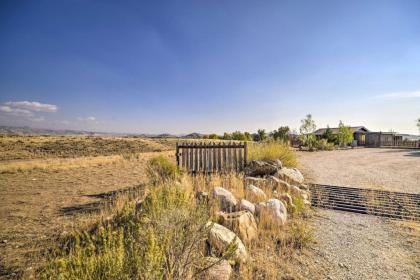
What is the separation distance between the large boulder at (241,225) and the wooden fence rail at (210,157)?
404 cm

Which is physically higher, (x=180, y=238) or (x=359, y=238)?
(x=180, y=238)

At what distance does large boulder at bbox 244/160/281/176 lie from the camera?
7258 mm

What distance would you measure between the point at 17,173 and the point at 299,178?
14.7 m

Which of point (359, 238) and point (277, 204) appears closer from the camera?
point (359, 238)

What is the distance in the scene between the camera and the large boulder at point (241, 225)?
11.1 feet

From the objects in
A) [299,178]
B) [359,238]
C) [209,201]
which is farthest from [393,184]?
[209,201]

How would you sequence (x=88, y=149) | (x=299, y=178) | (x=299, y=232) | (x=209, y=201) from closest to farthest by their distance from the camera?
(x=299, y=232) < (x=209, y=201) < (x=299, y=178) < (x=88, y=149)

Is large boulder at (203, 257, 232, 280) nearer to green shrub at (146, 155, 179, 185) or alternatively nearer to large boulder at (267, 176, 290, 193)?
large boulder at (267, 176, 290, 193)

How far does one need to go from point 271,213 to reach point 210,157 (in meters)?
4.08

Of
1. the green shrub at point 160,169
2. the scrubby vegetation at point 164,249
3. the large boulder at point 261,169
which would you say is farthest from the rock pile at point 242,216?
the green shrub at point 160,169

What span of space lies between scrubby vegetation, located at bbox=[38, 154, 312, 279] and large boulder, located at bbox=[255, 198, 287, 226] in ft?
0.42

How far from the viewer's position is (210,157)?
7805 millimetres

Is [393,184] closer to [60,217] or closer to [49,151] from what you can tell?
[60,217]

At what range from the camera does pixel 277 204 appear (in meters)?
4.23
